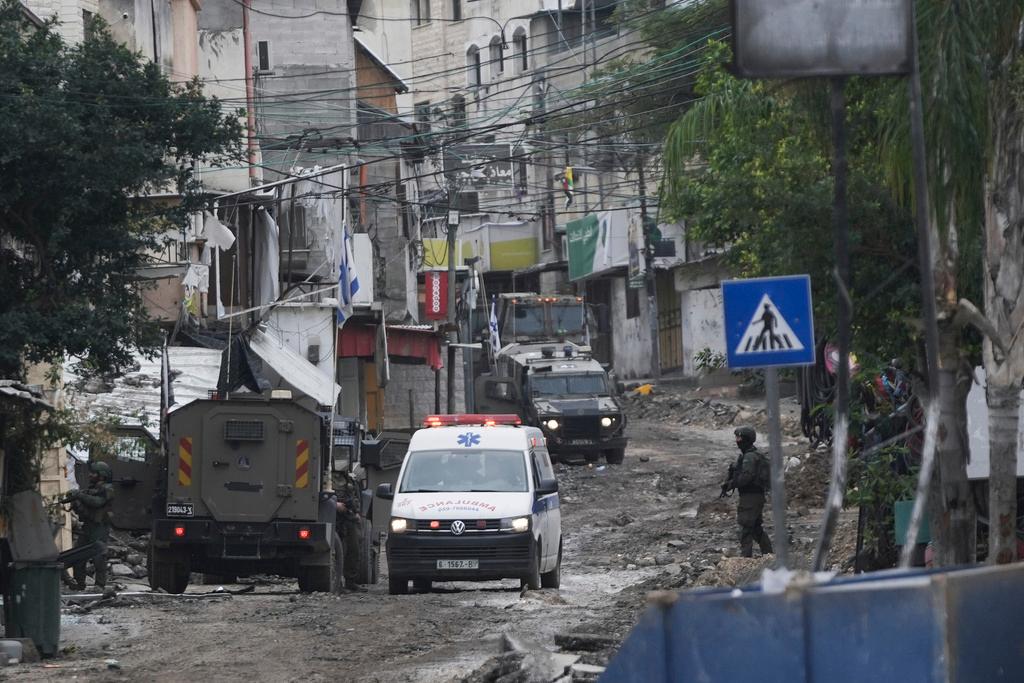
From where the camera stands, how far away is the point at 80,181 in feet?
53.2

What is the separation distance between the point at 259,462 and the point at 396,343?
88.6ft

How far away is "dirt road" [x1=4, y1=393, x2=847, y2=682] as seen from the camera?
13.2m

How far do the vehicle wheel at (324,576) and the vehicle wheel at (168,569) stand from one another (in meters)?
1.44

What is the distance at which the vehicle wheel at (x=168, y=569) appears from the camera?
19.9 m

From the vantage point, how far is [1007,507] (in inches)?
444

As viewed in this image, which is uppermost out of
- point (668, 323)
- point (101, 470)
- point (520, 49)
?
point (520, 49)

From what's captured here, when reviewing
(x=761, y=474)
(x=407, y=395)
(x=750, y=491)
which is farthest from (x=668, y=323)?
(x=750, y=491)

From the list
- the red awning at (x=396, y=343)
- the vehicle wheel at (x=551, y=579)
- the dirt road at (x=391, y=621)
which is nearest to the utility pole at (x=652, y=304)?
the red awning at (x=396, y=343)

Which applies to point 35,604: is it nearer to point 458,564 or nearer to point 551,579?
point 458,564

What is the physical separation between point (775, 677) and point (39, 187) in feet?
36.7

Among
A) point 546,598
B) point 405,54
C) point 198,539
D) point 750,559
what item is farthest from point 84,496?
point 405,54

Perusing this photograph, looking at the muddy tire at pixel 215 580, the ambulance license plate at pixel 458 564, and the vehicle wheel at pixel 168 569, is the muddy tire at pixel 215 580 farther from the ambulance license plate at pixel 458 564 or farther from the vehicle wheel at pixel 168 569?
the ambulance license plate at pixel 458 564

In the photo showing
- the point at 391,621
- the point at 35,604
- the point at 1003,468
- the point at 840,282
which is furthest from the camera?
the point at 391,621

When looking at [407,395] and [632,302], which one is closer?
[407,395]
